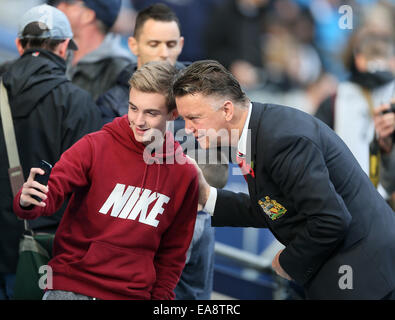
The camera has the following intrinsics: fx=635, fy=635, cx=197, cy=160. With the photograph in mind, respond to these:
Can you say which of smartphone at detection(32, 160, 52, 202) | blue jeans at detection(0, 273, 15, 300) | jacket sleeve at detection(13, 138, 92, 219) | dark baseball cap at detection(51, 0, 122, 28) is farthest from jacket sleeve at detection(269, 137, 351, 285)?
dark baseball cap at detection(51, 0, 122, 28)

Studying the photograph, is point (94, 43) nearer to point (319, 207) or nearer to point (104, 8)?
point (104, 8)

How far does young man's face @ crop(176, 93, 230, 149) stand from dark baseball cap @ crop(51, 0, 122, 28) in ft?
6.12

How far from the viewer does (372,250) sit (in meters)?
2.58

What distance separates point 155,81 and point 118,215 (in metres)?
0.55

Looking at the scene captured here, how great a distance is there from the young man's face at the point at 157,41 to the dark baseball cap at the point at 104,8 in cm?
55


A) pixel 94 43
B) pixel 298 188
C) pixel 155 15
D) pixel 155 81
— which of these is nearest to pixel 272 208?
pixel 298 188

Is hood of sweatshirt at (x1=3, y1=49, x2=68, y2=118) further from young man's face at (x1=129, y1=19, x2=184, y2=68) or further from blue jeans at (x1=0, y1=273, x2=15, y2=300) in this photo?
blue jeans at (x1=0, y1=273, x2=15, y2=300)

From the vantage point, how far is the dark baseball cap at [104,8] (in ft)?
13.5

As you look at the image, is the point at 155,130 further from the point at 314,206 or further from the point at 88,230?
the point at 314,206

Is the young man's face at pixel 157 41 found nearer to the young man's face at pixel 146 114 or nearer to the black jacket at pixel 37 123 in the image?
the black jacket at pixel 37 123

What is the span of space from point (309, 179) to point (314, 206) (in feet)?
0.35

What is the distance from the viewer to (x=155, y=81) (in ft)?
8.36

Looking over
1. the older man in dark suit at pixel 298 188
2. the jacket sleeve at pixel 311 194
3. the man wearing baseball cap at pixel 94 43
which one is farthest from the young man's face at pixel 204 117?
the man wearing baseball cap at pixel 94 43
